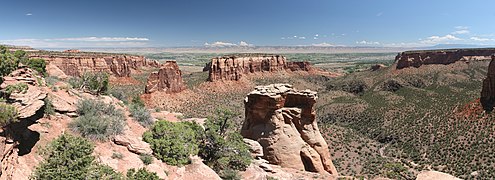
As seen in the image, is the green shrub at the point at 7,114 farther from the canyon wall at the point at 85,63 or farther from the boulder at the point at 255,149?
the canyon wall at the point at 85,63

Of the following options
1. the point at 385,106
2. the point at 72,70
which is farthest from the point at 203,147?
the point at 72,70

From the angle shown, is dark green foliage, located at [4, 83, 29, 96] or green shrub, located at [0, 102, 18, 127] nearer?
green shrub, located at [0, 102, 18, 127]

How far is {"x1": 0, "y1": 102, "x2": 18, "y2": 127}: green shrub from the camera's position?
998 cm

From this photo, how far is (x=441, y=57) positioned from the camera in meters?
98.5

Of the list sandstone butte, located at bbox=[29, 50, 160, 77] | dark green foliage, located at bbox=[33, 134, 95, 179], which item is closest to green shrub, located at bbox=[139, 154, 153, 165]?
dark green foliage, located at bbox=[33, 134, 95, 179]

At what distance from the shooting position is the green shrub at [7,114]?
998 cm

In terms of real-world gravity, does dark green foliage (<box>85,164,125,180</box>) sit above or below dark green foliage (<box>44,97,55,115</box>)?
below

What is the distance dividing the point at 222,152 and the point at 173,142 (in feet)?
10.4

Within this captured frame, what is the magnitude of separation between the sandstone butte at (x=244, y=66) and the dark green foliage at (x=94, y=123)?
210ft

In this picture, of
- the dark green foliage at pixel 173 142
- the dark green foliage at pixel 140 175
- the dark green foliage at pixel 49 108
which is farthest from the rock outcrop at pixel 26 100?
the dark green foliage at pixel 173 142

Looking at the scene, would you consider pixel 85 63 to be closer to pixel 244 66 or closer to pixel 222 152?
pixel 244 66

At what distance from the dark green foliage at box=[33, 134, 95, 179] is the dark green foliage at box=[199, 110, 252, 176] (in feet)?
22.9

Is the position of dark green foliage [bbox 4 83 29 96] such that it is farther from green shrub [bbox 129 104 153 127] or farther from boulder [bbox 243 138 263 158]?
boulder [bbox 243 138 263 158]

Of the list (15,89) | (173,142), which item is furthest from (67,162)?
(173,142)
